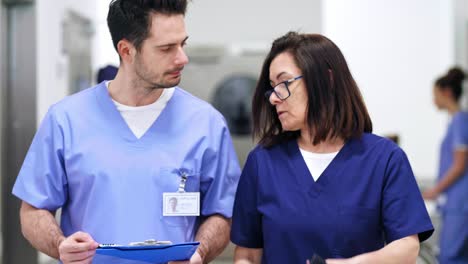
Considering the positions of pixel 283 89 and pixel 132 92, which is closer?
pixel 283 89

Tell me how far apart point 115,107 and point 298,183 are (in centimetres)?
50

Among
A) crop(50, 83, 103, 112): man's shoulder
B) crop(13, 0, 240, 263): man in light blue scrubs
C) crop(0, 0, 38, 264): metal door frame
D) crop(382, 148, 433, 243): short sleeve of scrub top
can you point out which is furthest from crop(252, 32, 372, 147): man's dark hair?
crop(0, 0, 38, 264): metal door frame

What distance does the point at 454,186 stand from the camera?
138 inches

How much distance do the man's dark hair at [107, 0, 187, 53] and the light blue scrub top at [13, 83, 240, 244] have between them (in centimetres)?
17

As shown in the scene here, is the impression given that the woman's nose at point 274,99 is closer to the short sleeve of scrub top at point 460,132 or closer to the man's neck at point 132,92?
the man's neck at point 132,92

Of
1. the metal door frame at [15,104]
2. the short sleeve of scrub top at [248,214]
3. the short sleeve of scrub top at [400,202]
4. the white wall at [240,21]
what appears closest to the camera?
the short sleeve of scrub top at [400,202]

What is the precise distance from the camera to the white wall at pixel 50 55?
3.82 meters

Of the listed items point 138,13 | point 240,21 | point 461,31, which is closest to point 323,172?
point 138,13

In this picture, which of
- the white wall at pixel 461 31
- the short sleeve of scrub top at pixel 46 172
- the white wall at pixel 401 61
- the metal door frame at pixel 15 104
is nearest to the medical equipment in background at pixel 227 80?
the white wall at pixel 401 61

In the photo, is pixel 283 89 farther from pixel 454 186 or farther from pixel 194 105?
pixel 454 186

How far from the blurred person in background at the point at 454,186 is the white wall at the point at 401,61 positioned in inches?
44.5

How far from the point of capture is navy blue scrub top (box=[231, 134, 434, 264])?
1.37 meters

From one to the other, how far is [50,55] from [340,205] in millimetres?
2963

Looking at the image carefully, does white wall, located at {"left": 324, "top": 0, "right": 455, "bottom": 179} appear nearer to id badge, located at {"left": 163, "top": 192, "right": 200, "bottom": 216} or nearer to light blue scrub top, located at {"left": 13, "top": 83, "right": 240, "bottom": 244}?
light blue scrub top, located at {"left": 13, "top": 83, "right": 240, "bottom": 244}
